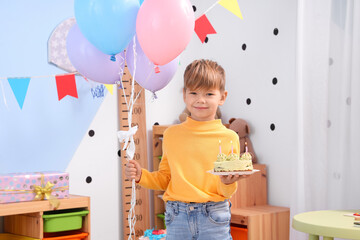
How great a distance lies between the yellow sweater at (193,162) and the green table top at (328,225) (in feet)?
1.90

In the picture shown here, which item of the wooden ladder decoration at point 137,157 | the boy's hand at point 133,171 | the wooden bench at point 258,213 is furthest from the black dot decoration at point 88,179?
the boy's hand at point 133,171

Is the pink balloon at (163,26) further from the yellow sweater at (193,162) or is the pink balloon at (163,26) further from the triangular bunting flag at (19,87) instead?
the triangular bunting flag at (19,87)

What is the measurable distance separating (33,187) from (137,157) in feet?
3.08

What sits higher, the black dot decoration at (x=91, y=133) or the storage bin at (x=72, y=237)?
the black dot decoration at (x=91, y=133)

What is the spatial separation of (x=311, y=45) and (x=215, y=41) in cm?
101

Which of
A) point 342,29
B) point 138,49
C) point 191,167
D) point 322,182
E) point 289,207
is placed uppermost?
point 342,29

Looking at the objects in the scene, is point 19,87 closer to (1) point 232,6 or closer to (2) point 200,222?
(1) point 232,6

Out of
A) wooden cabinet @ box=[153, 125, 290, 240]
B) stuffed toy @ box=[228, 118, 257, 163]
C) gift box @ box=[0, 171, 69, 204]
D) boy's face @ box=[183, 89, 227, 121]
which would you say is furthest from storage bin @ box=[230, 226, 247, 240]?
boy's face @ box=[183, 89, 227, 121]

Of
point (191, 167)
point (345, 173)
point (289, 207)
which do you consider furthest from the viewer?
point (289, 207)

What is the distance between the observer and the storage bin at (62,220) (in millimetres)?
2887

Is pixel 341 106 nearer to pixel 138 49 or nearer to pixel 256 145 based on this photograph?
pixel 256 145

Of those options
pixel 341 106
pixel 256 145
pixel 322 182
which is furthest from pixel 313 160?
pixel 256 145

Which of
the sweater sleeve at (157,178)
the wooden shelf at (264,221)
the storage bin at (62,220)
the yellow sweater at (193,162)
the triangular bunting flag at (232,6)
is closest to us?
the yellow sweater at (193,162)

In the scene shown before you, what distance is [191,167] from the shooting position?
1.85m
